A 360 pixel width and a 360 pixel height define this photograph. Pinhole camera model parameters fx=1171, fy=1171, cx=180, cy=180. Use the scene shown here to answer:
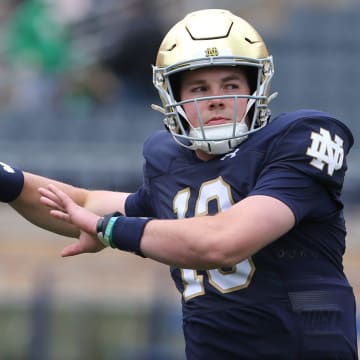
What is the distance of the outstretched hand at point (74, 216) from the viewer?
346cm

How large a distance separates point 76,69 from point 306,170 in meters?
7.77

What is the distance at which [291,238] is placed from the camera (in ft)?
11.8

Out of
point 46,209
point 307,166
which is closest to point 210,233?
point 307,166

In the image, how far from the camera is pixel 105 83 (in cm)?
1118

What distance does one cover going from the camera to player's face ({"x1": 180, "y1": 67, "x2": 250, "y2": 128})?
3.65 metres

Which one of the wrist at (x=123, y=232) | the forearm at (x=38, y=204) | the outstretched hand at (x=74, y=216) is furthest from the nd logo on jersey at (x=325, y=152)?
the forearm at (x=38, y=204)

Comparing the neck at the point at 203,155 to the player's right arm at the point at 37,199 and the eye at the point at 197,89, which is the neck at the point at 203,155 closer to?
the eye at the point at 197,89

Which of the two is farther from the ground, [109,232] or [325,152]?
[325,152]

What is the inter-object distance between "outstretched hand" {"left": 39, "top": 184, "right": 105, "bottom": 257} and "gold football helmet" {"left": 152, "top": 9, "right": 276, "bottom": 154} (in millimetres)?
437

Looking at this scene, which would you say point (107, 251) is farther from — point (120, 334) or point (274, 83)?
point (274, 83)

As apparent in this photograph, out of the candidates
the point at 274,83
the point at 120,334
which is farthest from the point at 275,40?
the point at 120,334

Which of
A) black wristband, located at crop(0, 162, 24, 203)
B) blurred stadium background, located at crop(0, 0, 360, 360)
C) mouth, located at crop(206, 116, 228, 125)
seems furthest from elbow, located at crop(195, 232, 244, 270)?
blurred stadium background, located at crop(0, 0, 360, 360)

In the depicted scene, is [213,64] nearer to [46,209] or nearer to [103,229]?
[103,229]

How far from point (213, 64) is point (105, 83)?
7.58 metres
